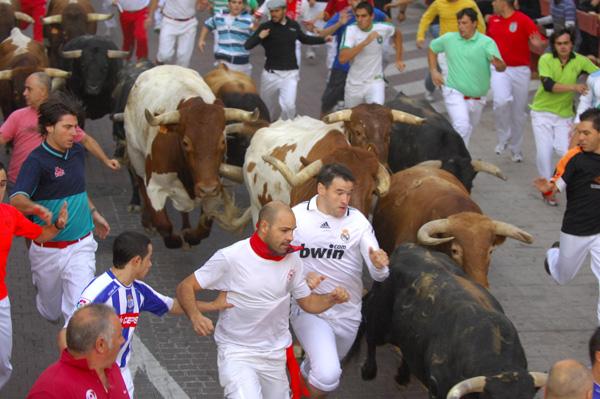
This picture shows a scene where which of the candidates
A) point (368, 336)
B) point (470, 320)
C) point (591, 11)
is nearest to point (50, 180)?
point (368, 336)

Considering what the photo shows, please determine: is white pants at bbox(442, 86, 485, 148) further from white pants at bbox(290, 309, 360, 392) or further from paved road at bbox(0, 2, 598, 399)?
white pants at bbox(290, 309, 360, 392)

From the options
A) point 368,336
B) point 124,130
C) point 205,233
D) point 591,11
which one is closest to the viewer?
point 368,336

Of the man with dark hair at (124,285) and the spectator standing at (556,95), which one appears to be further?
the spectator standing at (556,95)

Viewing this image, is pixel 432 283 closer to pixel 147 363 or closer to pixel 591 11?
pixel 147 363

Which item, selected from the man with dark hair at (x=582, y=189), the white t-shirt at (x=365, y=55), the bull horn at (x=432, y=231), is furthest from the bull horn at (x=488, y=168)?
the white t-shirt at (x=365, y=55)

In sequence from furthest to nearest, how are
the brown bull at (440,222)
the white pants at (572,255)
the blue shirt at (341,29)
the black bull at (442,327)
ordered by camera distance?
1. the blue shirt at (341,29)
2. the white pants at (572,255)
3. the brown bull at (440,222)
4. the black bull at (442,327)

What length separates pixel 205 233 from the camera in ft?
39.6

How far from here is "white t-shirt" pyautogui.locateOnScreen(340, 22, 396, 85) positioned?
14.2 metres

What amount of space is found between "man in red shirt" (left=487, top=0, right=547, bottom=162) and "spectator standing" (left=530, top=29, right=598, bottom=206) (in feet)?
4.90

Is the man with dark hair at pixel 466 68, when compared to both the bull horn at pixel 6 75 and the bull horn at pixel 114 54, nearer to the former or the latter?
the bull horn at pixel 114 54

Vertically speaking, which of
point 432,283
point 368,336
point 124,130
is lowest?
point 124,130

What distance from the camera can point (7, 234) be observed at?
7.63 metres

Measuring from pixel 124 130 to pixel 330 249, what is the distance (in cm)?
577

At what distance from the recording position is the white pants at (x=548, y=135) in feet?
44.4
